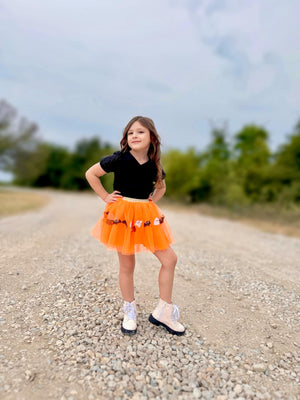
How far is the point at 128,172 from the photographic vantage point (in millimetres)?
2363

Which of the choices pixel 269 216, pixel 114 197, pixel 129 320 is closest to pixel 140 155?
pixel 114 197

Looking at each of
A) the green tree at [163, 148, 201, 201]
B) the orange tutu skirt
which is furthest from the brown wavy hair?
the green tree at [163, 148, 201, 201]

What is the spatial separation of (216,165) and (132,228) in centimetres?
1679

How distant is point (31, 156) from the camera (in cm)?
2942

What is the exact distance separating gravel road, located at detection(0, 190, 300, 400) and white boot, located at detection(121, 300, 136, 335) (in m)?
0.06

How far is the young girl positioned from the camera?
232cm

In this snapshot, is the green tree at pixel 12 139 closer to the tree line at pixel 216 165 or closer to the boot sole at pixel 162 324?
the tree line at pixel 216 165

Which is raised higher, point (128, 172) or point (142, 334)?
point (128, 172)

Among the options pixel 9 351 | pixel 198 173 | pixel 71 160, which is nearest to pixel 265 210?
pixel 198 173

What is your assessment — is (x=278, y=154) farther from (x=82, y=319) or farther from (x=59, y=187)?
(x=59, y=187)

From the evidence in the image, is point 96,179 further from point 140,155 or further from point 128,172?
point 140,155

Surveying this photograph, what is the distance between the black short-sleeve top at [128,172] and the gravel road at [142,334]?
126 cm

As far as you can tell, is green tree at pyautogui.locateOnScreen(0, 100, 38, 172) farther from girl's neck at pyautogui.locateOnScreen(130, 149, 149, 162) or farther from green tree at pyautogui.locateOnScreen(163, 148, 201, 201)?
girl's neck at pyautogui.locateOnScreen(130, 149, 149, 162)

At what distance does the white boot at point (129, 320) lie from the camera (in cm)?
246
